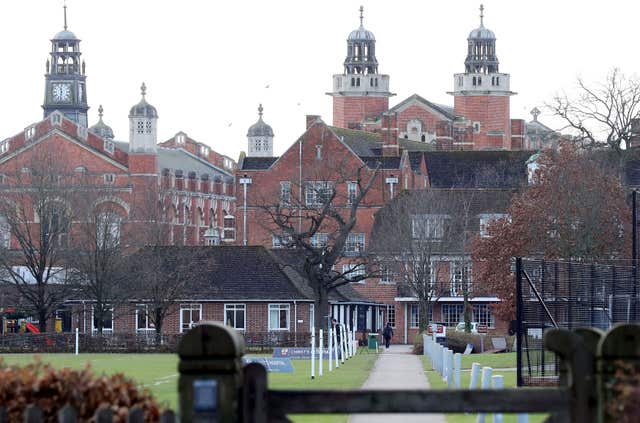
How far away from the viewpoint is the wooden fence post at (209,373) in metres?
8.78

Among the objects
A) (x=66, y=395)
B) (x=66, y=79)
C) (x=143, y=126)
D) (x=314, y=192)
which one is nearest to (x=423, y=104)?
(x=66, y=79)

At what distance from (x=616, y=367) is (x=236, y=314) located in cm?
6951

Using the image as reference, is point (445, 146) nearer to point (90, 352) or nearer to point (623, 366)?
point (90, 352)

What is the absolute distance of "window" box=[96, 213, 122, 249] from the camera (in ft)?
259

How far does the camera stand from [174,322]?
77875 millimetres

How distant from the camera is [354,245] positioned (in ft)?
327

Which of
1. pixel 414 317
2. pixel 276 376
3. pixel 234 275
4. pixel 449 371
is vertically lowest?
pixel 414 317

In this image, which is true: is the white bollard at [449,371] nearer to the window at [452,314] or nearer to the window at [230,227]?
the window at [452,314]

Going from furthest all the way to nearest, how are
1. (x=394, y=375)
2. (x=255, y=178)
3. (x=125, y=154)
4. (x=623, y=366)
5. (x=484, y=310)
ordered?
(x=125, y=154) → (x=255, y=178) → (x=484, y=310) → (x=394, y=375) → (x=623, y=366)

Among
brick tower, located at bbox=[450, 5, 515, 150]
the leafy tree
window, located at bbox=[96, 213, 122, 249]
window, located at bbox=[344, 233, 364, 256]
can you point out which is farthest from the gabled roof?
the leafy tree

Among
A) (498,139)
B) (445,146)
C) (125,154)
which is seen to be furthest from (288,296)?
(498,139)

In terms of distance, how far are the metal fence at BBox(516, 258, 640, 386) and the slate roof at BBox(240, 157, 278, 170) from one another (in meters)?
75.7

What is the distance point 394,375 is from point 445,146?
374 feet

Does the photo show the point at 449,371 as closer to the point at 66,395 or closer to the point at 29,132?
the point at 66,395
